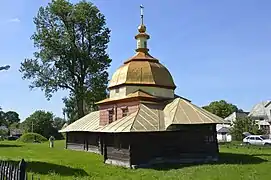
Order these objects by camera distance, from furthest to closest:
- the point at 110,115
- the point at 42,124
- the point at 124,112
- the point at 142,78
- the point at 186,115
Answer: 1. the point at 42,124
2. the point at 110,115
3. the point at 142,78
4. the point at 124,112
5. the point at 186,115

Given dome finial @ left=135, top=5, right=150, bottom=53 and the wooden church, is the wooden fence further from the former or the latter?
dome finial @ left=135, top=5, right=150, bottom=53

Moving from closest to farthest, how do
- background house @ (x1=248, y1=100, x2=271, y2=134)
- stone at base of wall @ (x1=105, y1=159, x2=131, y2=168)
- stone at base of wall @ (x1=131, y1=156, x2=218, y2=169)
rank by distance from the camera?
stone at base of wall @ (x1=105, y1=159, x2=131, y2=168) < stone at base of wall @ (x1=131, y1=156, x2=218, y2=169) < background house @ (x1=248, y1=100, x2=271, y2=134)

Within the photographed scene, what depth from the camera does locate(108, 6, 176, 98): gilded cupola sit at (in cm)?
3172

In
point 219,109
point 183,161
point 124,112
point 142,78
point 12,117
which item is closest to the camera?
point 183,161

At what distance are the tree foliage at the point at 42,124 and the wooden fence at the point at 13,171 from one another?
6894 centimetres

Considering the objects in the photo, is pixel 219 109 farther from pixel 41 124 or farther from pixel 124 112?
pixel 124 112

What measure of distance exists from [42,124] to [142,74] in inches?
2055

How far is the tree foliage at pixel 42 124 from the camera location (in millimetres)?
78438

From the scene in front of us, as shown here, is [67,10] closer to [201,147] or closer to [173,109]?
[173,109]

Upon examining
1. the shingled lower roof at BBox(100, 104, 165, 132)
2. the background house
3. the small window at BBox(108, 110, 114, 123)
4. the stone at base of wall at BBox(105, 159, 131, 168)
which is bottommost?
the stone at base of wall at BBox(105, 159, 131, 168)

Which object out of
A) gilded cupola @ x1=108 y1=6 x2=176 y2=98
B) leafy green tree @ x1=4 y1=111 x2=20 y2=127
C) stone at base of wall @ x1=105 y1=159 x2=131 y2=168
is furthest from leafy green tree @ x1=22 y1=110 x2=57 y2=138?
leafy green tree @ x1=4 y1=111 x2=20 y2=127

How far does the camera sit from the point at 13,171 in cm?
949

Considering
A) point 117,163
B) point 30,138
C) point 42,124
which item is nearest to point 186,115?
point 117,163

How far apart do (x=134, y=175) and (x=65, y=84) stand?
3026cm
